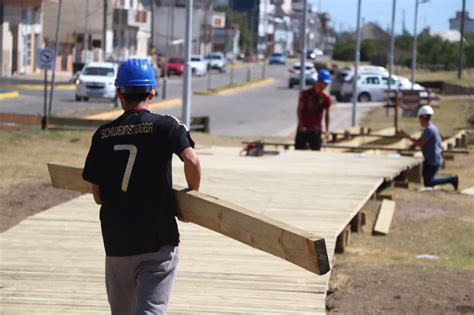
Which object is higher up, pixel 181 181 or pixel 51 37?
pixel 51 37

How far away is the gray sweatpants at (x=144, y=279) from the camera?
18.2 feet

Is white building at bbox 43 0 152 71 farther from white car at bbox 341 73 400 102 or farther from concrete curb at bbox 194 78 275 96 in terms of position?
white car at bbox 341 73 400 102

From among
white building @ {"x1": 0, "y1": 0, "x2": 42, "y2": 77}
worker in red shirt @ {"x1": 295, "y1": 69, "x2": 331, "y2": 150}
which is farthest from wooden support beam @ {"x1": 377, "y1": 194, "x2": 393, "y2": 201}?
white building @ {"x1": 0, "y1": 0, "x2": 42, "y2": 77}

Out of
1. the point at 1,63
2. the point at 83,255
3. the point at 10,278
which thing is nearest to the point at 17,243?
the point at 83,255

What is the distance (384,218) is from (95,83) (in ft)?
94.2

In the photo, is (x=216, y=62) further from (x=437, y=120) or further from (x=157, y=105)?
(x=437, y=120)

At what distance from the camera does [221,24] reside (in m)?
88.1

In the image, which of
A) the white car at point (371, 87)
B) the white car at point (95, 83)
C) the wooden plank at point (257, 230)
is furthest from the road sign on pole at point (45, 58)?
the white car at point (371, 87)

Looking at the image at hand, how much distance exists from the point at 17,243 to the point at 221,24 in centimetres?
7921

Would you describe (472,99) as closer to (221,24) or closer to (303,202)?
(303,202)

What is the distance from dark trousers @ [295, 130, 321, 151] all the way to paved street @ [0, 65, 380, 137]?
1151cm

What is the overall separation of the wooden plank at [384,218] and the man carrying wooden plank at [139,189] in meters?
8.01

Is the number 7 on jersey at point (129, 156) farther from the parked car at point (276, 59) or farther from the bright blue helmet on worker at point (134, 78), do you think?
the parked car at point (276, 59)

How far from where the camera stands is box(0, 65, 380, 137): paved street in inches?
1281
